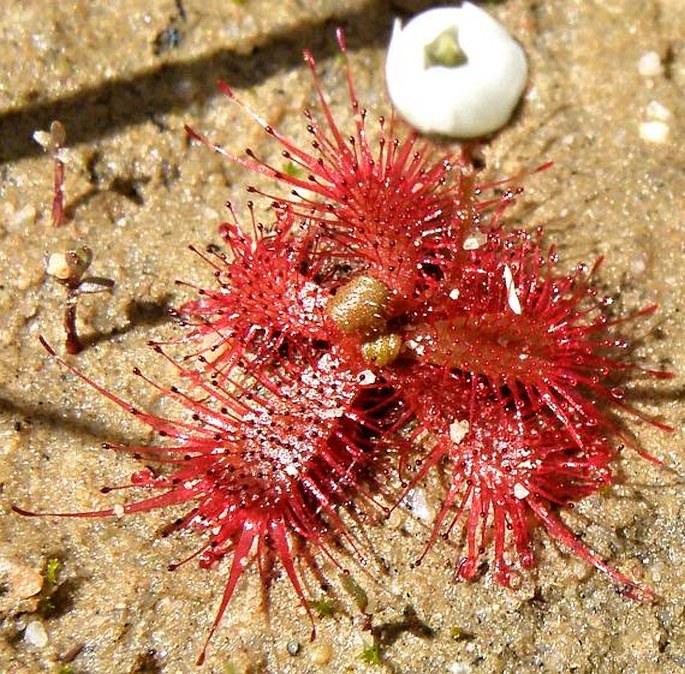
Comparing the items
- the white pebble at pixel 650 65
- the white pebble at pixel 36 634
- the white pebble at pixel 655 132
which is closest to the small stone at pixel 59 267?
the white pebble at pixel 36 634

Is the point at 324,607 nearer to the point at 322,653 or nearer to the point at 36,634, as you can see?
the point at 322,653

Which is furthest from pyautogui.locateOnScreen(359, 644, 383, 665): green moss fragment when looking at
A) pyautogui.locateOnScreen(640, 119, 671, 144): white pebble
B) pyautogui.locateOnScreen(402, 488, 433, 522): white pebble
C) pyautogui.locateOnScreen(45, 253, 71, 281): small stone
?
pyautogui.locateOnScreen(640, 119, 671, 144): white pebble

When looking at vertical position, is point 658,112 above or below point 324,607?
above

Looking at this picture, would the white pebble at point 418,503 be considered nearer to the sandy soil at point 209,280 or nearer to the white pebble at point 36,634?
the sandy soil at point 209,280

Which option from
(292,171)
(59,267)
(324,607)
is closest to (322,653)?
(324,607)

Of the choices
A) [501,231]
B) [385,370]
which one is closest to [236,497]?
[385,370]
